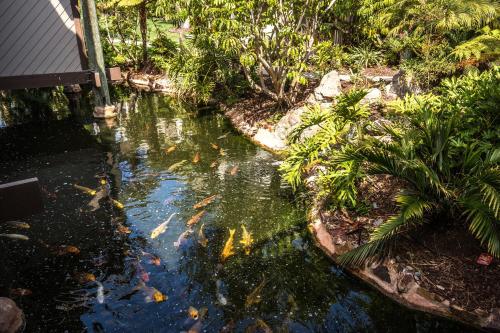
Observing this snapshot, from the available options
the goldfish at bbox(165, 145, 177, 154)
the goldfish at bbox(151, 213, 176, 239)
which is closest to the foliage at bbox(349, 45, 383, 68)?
the goldfish at bbox(165, 145, 177, 154)

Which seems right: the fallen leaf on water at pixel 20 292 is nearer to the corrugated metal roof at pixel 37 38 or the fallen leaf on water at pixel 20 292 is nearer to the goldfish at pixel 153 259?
the goldfish at pixel 153 259

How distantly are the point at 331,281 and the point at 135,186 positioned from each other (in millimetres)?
3739

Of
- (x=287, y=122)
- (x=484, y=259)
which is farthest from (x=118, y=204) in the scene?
(x=484, y=259)

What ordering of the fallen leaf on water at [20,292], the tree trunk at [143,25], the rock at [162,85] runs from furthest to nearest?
the rock at [162,85], the tree trunk at [143,25], the fallen leaf on water at [20,292]

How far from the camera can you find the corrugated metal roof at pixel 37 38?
26.3 feet

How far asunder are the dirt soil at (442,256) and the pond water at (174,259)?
1.11 ft

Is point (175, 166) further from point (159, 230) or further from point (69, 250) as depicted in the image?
point (69, 250)

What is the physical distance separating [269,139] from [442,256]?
15.7 ft

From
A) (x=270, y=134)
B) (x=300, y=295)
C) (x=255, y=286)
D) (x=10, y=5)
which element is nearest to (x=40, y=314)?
(x=255, y=286)

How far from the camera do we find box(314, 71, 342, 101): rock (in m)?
8.13

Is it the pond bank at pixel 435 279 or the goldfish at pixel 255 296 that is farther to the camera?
the goldfish at pixel 255 296

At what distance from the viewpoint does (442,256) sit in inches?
155

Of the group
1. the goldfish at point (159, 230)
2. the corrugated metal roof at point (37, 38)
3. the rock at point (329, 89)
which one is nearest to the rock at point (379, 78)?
the rock at point (329, 89)

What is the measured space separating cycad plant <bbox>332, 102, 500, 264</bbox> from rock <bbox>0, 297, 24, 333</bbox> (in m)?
3.33
